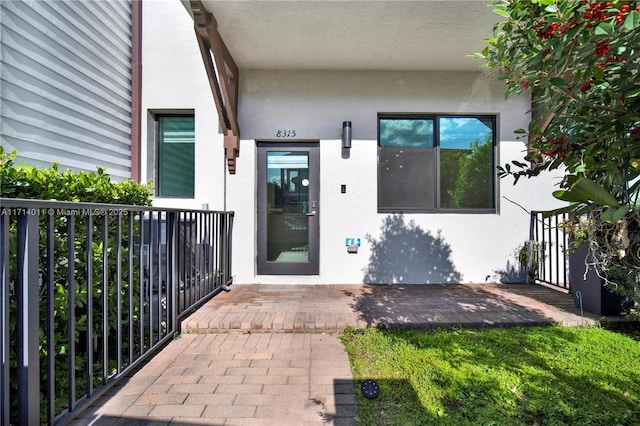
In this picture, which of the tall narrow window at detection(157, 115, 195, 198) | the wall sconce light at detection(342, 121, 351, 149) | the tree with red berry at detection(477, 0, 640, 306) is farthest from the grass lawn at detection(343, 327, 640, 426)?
the tall narrow window at detection(157, 115, 195, 198)

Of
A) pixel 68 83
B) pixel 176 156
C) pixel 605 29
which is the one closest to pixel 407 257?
pixel 605 29

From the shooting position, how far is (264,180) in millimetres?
4285

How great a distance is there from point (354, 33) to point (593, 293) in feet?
11.4

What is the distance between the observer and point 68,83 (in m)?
3.31

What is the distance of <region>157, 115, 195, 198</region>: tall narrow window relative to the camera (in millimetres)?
4359

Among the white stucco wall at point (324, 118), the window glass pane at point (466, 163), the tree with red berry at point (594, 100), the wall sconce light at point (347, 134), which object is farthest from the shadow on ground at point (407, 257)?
the tree with red berry at point (594, 100)

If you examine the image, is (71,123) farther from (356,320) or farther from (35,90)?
(356,320)

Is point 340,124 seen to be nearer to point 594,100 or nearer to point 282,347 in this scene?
point 282,347

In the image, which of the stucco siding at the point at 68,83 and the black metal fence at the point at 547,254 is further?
the black metal fence at the point at 547,254

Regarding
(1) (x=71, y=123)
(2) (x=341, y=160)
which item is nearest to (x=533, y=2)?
(2) (x=341, y=160)

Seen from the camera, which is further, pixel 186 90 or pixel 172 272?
pixel 186 90

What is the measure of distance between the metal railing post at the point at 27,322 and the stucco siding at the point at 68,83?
2067 mm

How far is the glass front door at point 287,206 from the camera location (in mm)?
4258

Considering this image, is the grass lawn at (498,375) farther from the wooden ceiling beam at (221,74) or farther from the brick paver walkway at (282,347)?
the wooden ceiling beam at (221,74)
